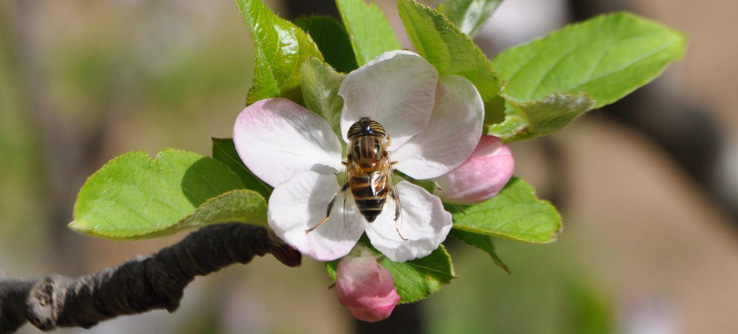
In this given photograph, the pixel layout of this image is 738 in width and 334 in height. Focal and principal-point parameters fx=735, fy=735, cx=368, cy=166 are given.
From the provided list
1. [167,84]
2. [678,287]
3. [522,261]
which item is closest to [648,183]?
[678,287]

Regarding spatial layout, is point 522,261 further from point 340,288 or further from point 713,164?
point 340,288

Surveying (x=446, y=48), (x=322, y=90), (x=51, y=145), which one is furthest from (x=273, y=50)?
(x=51, y=145)

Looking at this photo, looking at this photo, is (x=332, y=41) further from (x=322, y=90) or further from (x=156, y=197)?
(x=156, y=197)

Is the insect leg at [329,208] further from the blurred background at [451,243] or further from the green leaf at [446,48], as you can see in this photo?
the blurred background at [451,243]

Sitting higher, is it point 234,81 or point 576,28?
point 576,28

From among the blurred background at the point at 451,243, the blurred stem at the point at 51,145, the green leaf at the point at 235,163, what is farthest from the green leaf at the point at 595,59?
the blurred stem at the point at 51,145

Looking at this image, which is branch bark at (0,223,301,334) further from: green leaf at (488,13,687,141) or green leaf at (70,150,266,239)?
green leaf at (488,13,687,141)
